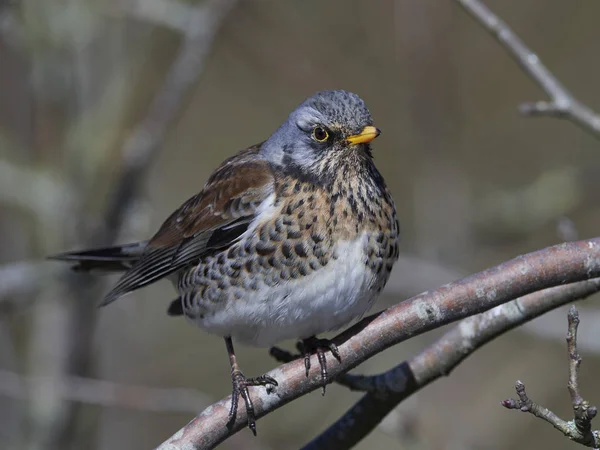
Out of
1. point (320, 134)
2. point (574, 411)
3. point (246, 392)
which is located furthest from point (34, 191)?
point (574, 411)

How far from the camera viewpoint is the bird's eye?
394 centimetres

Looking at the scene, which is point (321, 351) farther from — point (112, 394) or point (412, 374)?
point (112, 394)

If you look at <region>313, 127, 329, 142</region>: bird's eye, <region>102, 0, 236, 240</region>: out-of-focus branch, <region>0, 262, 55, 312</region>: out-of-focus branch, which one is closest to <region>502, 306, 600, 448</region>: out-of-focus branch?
<region>313, 127, 329, 142</region>: bird's eye

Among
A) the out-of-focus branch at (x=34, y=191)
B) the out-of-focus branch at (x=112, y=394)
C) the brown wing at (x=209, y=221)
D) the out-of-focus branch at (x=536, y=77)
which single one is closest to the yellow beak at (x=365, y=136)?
the brown wing at (x=209, y=221)

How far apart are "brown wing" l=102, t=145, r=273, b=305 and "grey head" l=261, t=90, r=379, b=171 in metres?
0.18

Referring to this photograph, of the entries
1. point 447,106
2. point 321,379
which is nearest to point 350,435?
point 321,379

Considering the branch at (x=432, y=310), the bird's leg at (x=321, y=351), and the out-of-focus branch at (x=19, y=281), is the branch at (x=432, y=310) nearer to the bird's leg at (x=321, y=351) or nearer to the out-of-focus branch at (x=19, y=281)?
the bird's leg at (x=321, y=351)

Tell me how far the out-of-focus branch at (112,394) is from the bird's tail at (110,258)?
698 mm

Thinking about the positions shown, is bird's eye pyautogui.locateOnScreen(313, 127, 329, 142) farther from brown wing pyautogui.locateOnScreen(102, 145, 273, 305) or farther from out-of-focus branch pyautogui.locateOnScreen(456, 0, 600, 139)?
out-of-focus branch pyautogui.locateOnScreen(456, 0, 600, 139)

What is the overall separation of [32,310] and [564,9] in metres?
5.28

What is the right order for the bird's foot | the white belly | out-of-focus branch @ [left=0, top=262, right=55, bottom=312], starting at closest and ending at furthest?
the bird's foot, the white belly, out-of-focus branch @ [left=0, top=262, right=55, bottom=312]

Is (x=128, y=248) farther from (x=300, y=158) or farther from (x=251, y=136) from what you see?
(x=251, y=136)

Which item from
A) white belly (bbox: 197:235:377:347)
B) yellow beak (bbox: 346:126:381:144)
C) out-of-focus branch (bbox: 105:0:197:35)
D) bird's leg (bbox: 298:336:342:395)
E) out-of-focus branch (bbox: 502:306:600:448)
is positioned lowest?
out-of-focus branch (bbox: 502:306:600:448)

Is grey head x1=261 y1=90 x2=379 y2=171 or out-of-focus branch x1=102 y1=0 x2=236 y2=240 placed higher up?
out-of-focus branch x1=102 y1=0 x2=236 y2=240
